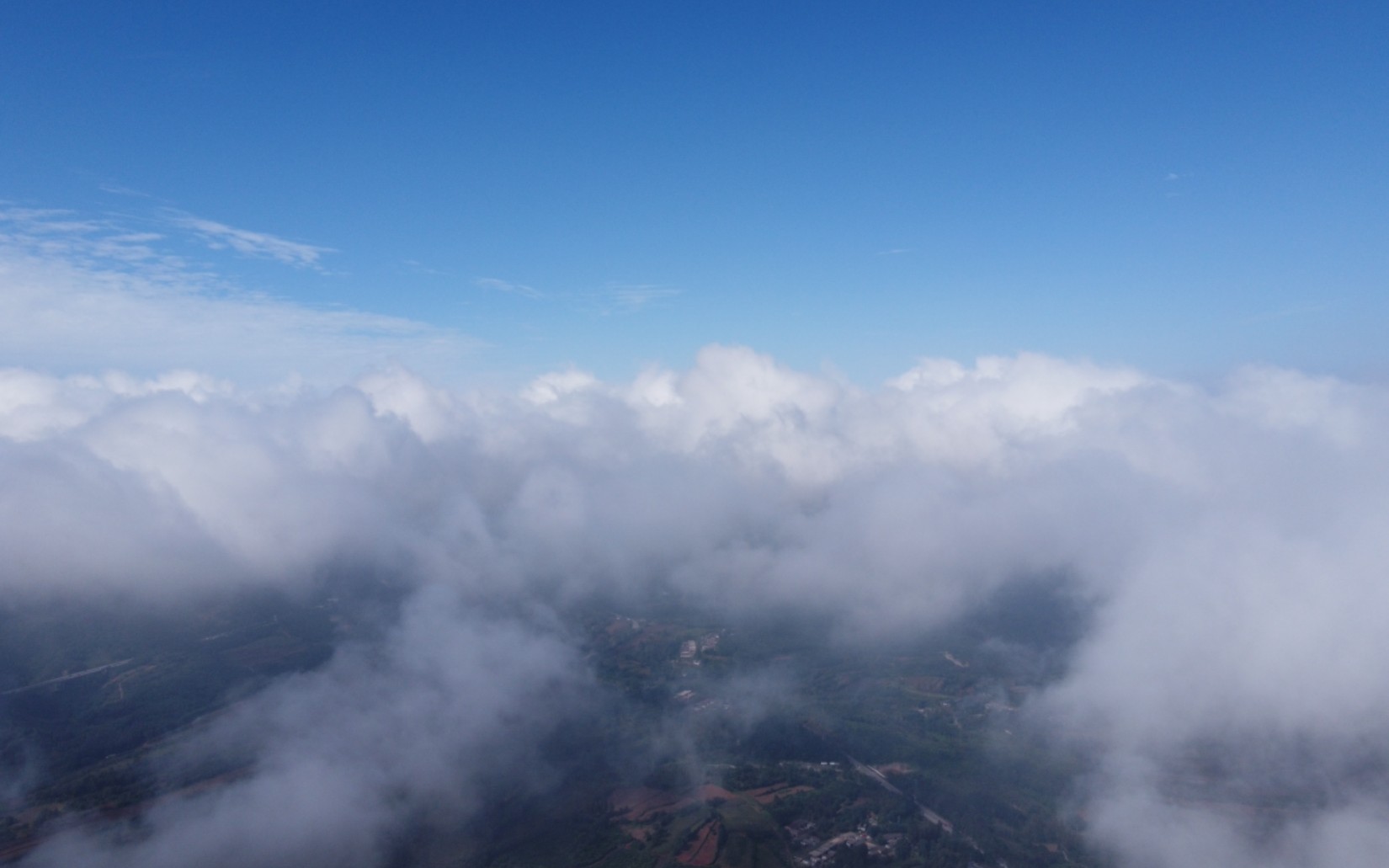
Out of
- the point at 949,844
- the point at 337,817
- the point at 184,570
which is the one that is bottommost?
the point at 949,844

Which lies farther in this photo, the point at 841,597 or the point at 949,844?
the point at 841,597

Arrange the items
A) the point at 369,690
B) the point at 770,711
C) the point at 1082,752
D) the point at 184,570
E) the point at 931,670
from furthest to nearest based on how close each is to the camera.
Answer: the point at 184,570, the point at 931,670, the point at 770,711, the point at 369,690, the point at 1082,752

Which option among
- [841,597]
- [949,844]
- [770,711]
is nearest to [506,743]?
[770,711]

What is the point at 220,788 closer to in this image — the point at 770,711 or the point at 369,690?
the point at 369,690

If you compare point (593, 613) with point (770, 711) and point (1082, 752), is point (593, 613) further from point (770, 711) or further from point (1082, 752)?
point (1082, 752)

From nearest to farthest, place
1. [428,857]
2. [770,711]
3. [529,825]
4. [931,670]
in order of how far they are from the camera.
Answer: [428,857] → [529,825] → [770,711] → [931,670]

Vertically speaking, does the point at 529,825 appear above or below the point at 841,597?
below

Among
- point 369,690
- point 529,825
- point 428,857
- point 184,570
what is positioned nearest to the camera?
point 428,857

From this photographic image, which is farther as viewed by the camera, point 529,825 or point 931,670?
point 931,670

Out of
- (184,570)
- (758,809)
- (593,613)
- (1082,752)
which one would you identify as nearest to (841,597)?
(593,613)
